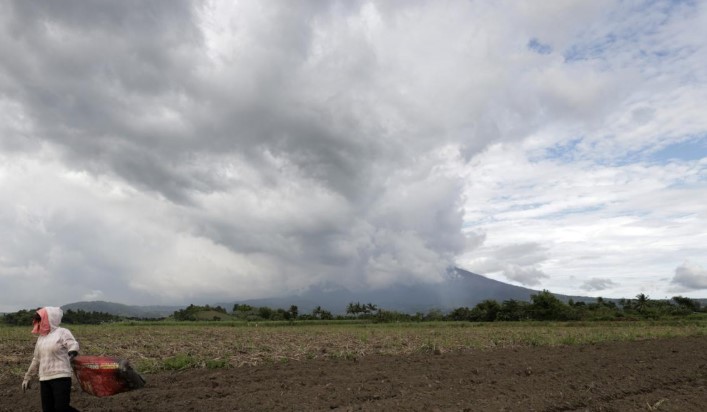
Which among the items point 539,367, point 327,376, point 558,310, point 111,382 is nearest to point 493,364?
point 539,367

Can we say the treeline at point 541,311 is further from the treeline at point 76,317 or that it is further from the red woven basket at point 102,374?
the red woven basket at point 102,374

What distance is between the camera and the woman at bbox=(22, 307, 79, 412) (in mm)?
6672

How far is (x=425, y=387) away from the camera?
10219 millimetres

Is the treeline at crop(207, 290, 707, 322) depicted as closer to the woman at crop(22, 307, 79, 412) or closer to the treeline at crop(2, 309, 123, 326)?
the treeline at crop(2, 309, 123, 326)

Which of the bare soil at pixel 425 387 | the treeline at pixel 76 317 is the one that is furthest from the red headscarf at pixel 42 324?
the treeline at pixel 76 317

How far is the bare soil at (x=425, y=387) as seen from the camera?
8.69 m

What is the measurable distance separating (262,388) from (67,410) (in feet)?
14.2

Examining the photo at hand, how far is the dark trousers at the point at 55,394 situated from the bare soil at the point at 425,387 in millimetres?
2088

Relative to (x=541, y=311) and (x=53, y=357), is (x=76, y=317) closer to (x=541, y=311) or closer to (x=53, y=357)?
(x=541, y=311)

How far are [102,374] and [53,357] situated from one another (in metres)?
0.71

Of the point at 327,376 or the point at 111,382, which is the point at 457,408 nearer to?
the point at 327,376

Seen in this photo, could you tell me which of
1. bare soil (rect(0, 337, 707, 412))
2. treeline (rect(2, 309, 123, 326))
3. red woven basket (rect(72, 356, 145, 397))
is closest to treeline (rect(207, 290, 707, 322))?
treeline (rect(2, 309, 123, 326))

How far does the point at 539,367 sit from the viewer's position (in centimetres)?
1308

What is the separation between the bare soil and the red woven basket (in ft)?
5.97
